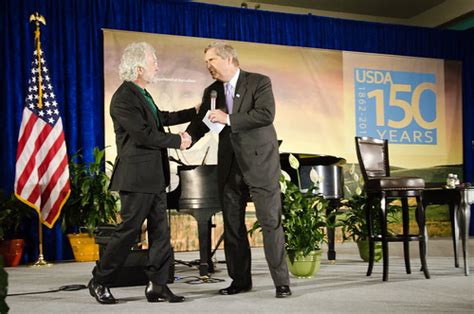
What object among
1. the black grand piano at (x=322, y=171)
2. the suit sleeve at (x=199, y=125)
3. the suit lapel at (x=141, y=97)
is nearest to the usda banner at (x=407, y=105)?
the black grand piano at (x=322, y=171)

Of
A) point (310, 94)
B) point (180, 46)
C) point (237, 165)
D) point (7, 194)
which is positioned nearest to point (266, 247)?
point (237, 165)

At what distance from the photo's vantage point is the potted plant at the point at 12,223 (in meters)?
6.93

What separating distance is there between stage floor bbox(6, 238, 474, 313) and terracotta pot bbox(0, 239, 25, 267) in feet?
4.23

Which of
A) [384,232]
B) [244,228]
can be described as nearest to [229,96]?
[244,228]

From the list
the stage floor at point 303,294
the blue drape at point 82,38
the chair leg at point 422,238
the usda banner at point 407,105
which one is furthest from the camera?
the usda banner at point 407,105

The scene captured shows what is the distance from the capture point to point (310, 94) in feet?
31.3

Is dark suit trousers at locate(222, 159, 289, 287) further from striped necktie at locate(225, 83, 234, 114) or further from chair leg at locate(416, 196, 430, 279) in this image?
chair leg at locate(416, 196, 430, 279)

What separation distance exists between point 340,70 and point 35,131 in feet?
15.7

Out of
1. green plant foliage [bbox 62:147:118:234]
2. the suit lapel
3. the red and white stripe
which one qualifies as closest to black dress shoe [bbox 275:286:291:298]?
the suit lapel

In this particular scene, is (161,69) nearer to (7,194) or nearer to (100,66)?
(100,66)

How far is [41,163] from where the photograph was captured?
703cm

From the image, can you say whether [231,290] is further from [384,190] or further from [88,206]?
[88,206]

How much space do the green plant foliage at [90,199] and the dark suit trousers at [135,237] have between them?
3.60 metres

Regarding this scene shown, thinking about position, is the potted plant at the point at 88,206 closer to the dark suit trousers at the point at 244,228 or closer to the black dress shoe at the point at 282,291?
the dark suit trousers at the point at 244,228
